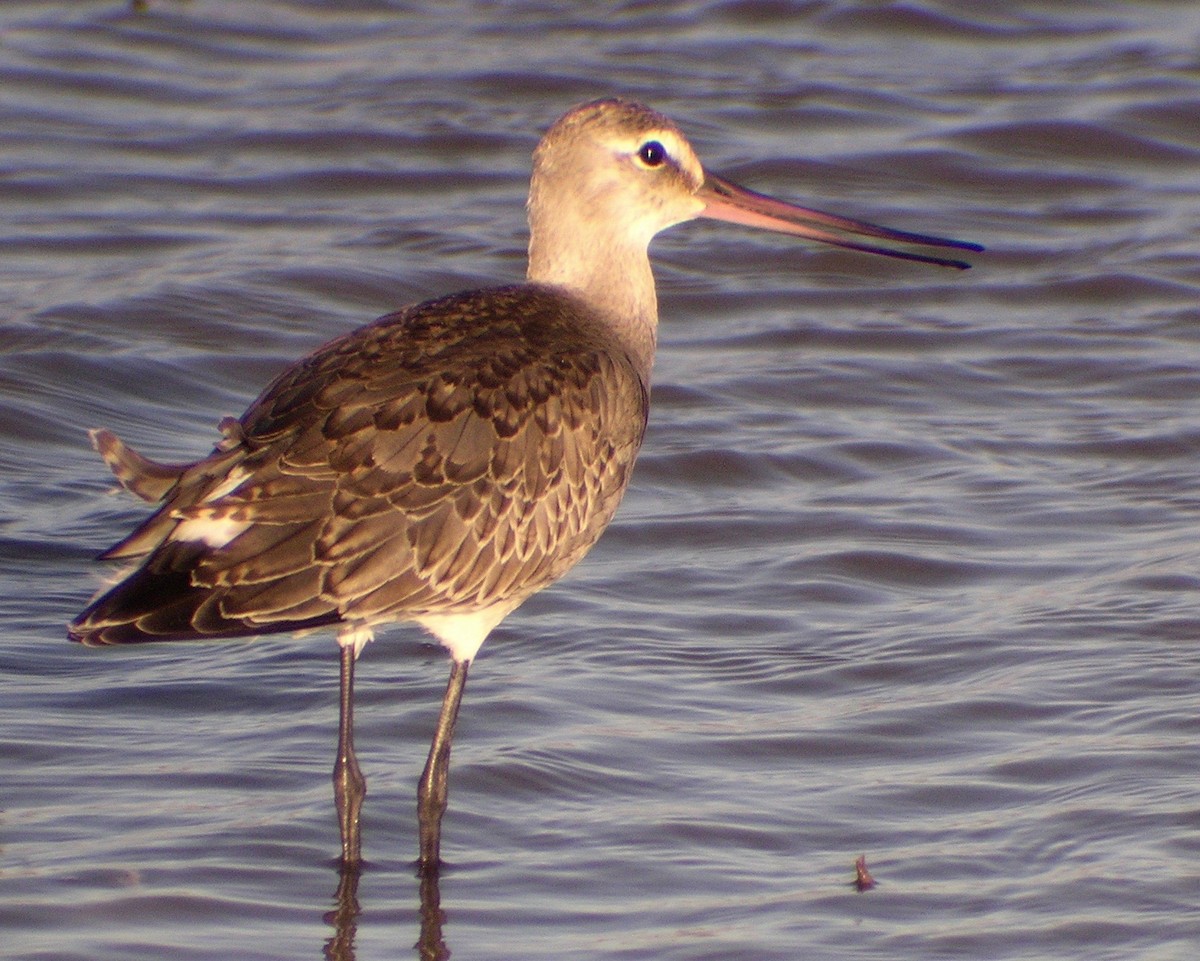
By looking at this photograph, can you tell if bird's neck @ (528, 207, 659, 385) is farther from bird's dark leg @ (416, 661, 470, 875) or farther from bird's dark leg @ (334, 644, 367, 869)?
bird's dark leg @ (334, 644, 367, 869)

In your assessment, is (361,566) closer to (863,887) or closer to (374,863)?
(374,863)

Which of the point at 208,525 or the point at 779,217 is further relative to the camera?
the point at 779,217

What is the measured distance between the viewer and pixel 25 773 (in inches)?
211

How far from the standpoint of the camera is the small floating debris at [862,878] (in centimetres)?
486

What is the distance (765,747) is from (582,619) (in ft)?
3.30

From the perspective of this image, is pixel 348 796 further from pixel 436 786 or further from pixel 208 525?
pixel 208 525

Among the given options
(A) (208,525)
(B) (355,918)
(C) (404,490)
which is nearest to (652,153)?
(C) (404,490)

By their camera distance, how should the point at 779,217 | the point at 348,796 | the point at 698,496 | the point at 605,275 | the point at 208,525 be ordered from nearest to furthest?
the point at 208,525
the point at 348,796
the point at 605,275
the point at 779,217
the point at 698,496

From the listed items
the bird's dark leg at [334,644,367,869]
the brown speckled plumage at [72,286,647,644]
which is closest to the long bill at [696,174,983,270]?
the brown speckled plumage at [72,286,647,644]

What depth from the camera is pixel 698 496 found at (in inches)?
298

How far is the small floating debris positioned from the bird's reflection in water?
0.91 m

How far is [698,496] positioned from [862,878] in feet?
9.33

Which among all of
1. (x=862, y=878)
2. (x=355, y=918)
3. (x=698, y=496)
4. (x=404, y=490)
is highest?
(x=698, y=496)

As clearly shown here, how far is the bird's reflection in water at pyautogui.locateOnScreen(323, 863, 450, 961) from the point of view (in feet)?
15.0
